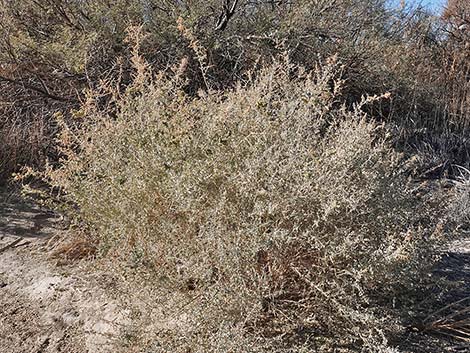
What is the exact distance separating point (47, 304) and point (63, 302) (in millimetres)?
83

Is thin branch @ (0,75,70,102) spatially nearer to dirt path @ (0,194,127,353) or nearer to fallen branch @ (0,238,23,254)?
dirt path @ (0,194,127,353)

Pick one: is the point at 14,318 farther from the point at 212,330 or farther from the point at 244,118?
the point at 244,118

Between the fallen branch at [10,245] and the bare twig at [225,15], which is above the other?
the bare twig at [225,15]

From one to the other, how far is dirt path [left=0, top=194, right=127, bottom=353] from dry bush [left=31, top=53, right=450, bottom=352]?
0.30 meters

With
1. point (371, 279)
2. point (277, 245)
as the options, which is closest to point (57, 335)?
point (277, 245)

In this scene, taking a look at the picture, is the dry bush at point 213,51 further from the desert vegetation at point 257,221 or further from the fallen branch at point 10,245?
the desert vegetation at point 257,221

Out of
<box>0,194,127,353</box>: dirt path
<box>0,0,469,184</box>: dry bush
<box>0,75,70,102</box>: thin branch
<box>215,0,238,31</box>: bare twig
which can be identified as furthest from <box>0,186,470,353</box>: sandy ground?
<box>215,0,238,31</box>: bare twig

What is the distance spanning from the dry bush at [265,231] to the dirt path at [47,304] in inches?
12.0

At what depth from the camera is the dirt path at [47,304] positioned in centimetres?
240

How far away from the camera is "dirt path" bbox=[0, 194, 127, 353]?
240cm

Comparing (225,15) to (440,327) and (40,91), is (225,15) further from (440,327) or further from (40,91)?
(440,327)

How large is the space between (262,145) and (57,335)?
1.29m

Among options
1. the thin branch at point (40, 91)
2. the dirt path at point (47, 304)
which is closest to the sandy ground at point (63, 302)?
the dirt path at point (47, 304)

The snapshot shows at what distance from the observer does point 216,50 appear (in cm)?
521
